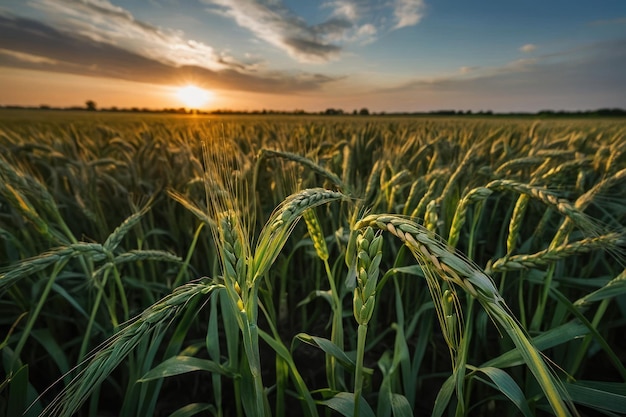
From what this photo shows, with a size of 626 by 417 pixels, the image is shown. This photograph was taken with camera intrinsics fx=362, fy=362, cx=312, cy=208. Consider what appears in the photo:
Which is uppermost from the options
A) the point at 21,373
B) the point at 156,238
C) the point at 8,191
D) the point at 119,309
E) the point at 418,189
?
the point at 8,191

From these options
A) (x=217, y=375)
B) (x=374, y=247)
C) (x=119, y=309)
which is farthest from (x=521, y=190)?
(x=119, y=309)

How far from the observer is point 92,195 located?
86.8 inches

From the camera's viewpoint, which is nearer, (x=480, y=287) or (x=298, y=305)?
(x=480, y=287)

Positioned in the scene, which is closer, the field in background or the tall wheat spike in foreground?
the tall wheat spike in foreground

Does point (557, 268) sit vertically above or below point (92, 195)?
below

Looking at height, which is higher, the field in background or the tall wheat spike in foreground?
the tall wheat spike in foreground

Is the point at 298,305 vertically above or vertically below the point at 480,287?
below

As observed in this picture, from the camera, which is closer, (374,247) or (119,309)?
(374,247)

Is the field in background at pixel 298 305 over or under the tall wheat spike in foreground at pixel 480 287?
under

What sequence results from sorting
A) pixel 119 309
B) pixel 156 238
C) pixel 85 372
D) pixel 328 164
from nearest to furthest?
pixel 85 372 → pixel 119 309 → pixel 156 238 → pixel 328 164

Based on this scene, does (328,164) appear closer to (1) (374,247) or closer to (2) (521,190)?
(2) (521,190)

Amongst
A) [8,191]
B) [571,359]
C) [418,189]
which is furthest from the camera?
[418,189]

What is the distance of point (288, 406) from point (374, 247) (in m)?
1.19

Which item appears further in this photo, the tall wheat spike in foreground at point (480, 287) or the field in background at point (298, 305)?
the field in background at point (298, 305)
